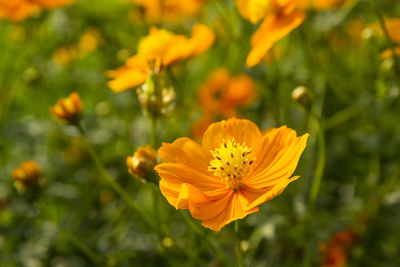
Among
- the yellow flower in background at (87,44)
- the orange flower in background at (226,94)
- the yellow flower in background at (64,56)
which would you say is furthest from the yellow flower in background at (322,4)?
the yellow flower in background at (87,44)

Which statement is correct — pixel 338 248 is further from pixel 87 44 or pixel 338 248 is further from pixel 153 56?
pixel 87 44

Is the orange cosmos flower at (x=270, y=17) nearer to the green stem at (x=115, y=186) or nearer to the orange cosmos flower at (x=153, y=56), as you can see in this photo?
the orange cosmos flower at (x=153, y=56)

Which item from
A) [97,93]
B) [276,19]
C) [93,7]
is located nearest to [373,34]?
[276,19]

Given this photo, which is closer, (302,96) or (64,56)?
(302,96)

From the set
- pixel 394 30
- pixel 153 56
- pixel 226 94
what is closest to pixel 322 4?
pixel 394 30

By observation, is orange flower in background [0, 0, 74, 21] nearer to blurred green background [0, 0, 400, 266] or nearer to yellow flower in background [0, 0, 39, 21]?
yellow flower in background [0, 0, 39, 21]

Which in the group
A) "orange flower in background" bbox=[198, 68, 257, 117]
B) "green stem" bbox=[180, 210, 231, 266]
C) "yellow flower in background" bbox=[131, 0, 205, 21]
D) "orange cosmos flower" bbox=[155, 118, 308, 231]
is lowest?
"green stem" bbox=[180, 210, 231, 266]

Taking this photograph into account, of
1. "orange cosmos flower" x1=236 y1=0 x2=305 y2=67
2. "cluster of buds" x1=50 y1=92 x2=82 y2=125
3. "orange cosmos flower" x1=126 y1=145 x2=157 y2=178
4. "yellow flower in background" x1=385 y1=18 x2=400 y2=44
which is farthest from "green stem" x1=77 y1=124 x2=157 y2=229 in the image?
"yellow flower in background" x1=385 y1=18 x2=400 y2=44

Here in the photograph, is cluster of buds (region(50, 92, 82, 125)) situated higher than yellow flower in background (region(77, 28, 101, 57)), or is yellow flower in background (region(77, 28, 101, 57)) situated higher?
yellow flower in background (region(77, 28, 101, 57))
